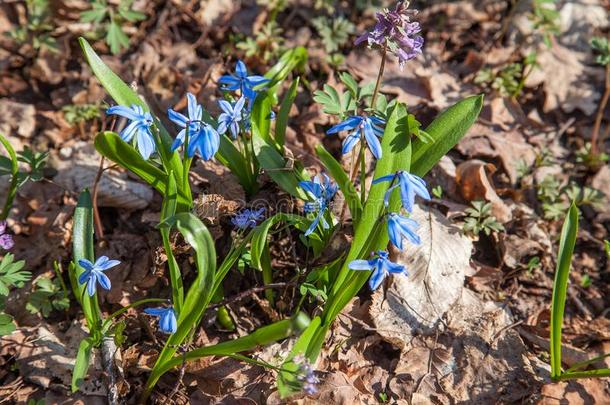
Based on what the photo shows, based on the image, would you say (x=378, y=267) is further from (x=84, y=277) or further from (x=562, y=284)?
(x=84, y=277)

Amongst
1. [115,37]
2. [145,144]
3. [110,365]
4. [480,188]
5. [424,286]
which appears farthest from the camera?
[115,37]

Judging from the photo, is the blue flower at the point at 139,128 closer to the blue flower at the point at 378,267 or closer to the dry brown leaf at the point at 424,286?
the blue flower at the point at 378,267

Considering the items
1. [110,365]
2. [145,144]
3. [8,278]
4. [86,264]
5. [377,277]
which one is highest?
[145,144]

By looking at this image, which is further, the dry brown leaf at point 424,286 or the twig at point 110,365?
the dry brown leaf at point 424,286

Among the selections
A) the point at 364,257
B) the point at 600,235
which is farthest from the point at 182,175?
the point at 600,235

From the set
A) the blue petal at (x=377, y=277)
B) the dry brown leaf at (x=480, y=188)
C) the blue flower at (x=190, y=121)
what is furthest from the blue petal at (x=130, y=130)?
the dry brown leaf at (x=480, y=188)

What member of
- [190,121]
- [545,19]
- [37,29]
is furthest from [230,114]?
[545,19]
